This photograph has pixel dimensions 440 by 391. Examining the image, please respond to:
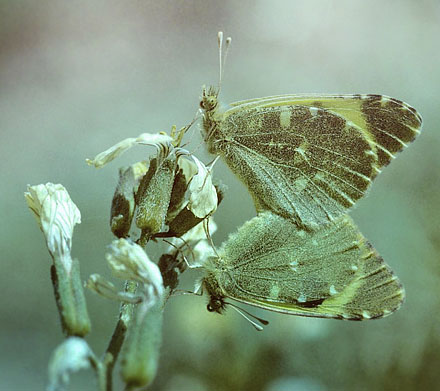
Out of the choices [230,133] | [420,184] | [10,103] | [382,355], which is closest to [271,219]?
[230,133]

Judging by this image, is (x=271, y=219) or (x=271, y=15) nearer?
(x=271, y=219)

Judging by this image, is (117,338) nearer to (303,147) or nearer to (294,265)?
(294,265)

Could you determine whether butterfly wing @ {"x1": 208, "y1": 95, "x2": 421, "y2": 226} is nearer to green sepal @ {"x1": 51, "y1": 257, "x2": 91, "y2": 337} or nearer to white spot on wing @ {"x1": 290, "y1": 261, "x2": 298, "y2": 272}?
white spot on wing @ {"x1": 290, "y1": 261, "x2": 298, "y2": 272}

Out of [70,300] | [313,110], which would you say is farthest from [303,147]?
[70,300]

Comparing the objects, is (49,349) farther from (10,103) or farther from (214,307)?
(10,103)

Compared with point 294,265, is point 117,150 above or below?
above

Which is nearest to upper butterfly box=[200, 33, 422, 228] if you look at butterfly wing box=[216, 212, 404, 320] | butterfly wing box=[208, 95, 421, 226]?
butterfly wing box=[208, 95, 421, 226]

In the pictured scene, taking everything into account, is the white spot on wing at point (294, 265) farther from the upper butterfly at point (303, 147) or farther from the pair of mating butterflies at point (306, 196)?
the upper butterfly at point (303, 147)
